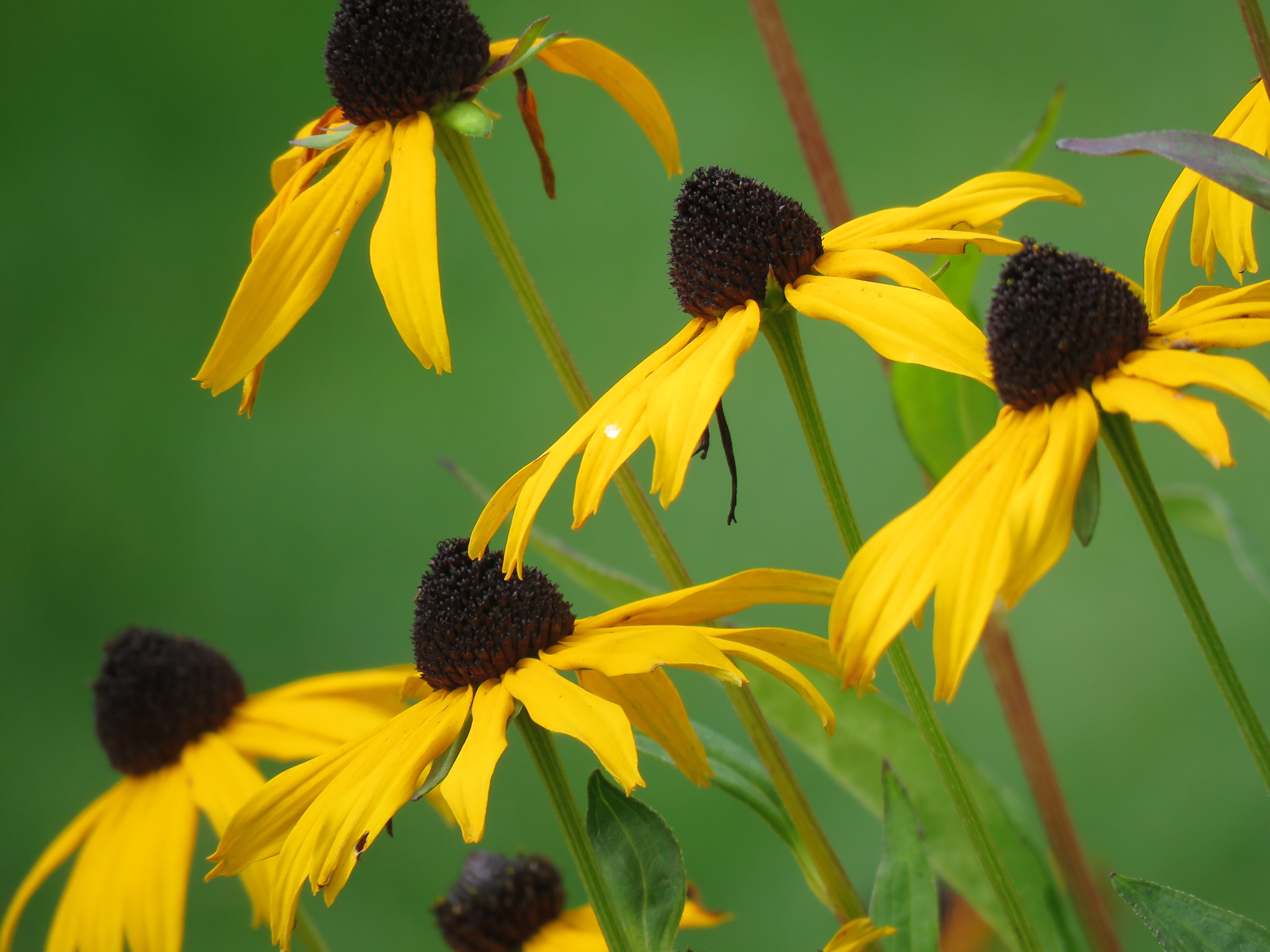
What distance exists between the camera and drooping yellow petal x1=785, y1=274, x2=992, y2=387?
0.24 m

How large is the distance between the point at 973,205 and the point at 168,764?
34 centimetres

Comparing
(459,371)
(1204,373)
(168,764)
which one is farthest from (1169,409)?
(459,371)

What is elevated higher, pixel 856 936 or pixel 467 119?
pixel 467 119

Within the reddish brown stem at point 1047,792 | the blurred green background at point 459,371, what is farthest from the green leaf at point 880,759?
the blurred green background at point 459,371

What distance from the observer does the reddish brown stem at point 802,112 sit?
41 cm

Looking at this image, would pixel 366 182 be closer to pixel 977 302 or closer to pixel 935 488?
pixel 935 488

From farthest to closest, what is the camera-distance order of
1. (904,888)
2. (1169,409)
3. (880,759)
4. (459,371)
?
(459,371)
(880,759)
(904,888)
(1169,409)

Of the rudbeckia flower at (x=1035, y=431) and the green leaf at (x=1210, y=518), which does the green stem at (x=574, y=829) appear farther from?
the green leaf at (x=1210, y=518)

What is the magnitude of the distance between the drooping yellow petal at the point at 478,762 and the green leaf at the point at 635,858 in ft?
0.10

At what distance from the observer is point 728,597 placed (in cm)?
28

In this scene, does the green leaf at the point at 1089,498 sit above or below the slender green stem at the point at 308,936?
above

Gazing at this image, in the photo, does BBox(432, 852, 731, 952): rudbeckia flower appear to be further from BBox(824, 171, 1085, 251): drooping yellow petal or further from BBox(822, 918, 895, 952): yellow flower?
BBox(824, 171, 1085, 251): drooping yellow petal

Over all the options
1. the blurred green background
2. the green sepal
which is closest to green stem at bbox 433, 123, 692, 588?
the green sepal

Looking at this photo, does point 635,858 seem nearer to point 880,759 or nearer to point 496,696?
point 496,696
